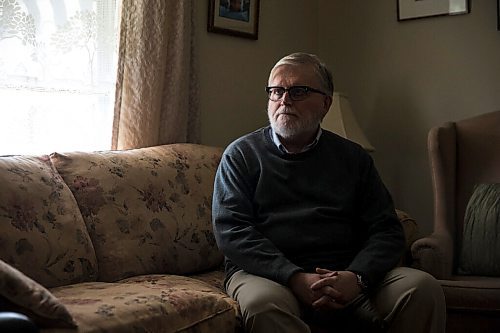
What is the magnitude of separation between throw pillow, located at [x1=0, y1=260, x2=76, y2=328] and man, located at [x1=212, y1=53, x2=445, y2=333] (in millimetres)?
648

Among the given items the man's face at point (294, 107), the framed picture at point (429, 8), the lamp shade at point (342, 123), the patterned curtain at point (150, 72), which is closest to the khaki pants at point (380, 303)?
the man's face at point (294, 107)

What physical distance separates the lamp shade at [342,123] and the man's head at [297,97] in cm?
76

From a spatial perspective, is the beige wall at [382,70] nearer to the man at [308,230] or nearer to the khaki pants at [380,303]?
the man at [308,230]

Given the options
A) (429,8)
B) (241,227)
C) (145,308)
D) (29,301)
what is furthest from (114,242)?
(429,8)

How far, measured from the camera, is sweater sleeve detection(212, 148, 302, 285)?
7.30 feet

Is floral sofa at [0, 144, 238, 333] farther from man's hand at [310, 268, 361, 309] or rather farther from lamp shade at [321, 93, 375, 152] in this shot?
lamp shade at [321, 93, 375, 152]

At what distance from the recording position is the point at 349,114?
135 inches

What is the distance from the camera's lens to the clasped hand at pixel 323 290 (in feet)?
7.16

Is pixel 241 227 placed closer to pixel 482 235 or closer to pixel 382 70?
pixel 482 235

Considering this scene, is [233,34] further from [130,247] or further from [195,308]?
[195,308]

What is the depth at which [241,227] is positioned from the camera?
91.4 inches

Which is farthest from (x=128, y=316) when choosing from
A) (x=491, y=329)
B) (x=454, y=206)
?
(x=454, y=206)

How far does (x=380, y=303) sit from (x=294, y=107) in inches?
28.3

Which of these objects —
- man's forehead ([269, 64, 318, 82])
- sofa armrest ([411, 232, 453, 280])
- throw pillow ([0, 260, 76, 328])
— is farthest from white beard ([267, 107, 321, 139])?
throw pillow ([0, 260, 76, 328])
